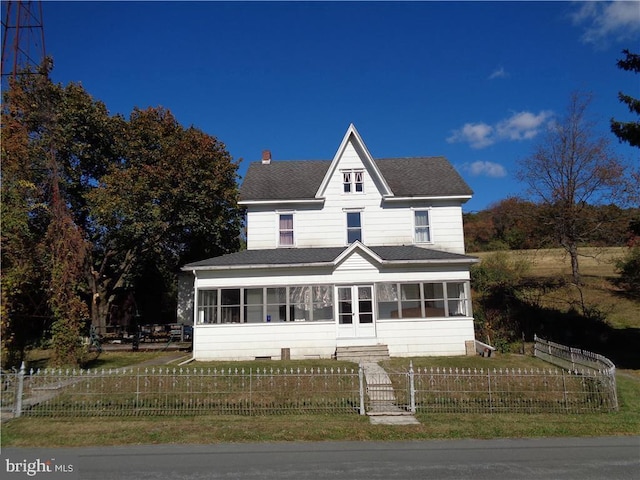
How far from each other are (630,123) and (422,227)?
10163 mm

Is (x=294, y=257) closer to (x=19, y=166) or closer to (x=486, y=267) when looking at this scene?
(x=19, y=166)

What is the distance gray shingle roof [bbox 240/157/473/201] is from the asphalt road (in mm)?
15615

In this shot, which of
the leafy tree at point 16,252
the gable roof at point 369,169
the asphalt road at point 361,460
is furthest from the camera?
the gable roof at point 369,169

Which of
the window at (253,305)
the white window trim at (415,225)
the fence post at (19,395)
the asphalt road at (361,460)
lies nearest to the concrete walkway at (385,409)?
the asphalt road at (361,460)

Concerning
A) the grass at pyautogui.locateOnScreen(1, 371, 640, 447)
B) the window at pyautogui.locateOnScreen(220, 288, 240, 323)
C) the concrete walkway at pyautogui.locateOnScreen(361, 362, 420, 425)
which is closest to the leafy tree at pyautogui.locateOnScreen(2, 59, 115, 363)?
the grass at pyautogui.locateOnScreen(1, 371, 640, 447)

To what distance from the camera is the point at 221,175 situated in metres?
28.1

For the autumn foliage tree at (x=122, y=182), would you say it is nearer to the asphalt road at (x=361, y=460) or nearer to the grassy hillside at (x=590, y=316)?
the asphalt road at (x=361, y=460)

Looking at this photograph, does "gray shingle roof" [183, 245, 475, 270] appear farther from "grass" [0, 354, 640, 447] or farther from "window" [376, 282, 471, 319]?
"grass" [0, 354, 640, 447]

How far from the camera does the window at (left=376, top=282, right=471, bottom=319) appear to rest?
1973cm

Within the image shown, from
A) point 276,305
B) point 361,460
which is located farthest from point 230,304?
point 361,460

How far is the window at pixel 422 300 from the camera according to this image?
1973cm

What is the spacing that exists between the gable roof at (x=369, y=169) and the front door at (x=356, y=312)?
5.56 metres

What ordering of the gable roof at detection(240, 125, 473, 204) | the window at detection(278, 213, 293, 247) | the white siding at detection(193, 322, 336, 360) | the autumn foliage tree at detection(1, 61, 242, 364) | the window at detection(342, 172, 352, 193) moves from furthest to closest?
the autumn foliage tree at detection(1, 61, 242, 364) < the window at detection(342, 172, 352, 193) < the window at detection(278, 213, 293, 247) < the gable roof at detection(240, 125, 473, 204) < the white siding at detection(193, 322, 336, 360)

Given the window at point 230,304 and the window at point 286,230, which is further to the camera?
the window at point 286,230
